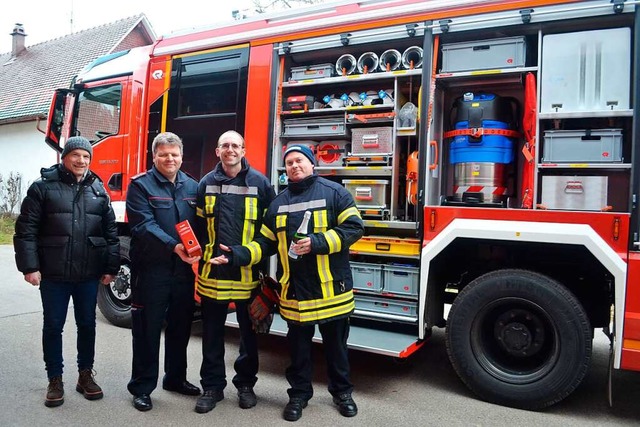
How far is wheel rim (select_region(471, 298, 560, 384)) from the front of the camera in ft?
12.0

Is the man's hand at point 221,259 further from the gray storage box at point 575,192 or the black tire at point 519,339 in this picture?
the gray storage box at point 575,192

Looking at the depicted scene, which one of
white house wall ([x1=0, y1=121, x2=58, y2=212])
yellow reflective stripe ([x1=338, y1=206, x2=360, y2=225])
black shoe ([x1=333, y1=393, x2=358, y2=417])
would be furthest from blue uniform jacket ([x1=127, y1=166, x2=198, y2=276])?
white house wall ([x1=0, y1=121, x2=58, y2=212])

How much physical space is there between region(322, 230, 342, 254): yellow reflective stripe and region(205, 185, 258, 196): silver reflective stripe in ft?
2.09

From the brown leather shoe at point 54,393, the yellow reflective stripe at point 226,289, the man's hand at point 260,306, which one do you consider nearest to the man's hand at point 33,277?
the brown leather shoe at point 54,393

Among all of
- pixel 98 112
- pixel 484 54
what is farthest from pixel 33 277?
pixel 484 54

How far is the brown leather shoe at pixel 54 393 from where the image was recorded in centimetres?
359

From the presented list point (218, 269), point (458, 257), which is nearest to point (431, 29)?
point (458, 257)

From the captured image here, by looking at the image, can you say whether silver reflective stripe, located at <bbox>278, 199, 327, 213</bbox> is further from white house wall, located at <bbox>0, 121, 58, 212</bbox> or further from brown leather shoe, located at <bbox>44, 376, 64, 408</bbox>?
white house wall, located at <bbox>0, 121, 58, 212</bbox>

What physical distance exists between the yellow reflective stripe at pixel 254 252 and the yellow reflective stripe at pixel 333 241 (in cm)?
49

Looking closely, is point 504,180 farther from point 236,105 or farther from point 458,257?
point 236,105

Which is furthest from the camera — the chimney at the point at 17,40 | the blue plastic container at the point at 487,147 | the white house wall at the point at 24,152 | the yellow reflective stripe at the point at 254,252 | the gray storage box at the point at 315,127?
the chimney at the point at 17,40

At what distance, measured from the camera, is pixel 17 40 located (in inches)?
995

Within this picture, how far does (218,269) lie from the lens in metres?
3.53

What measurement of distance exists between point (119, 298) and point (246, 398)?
8.77 ft
